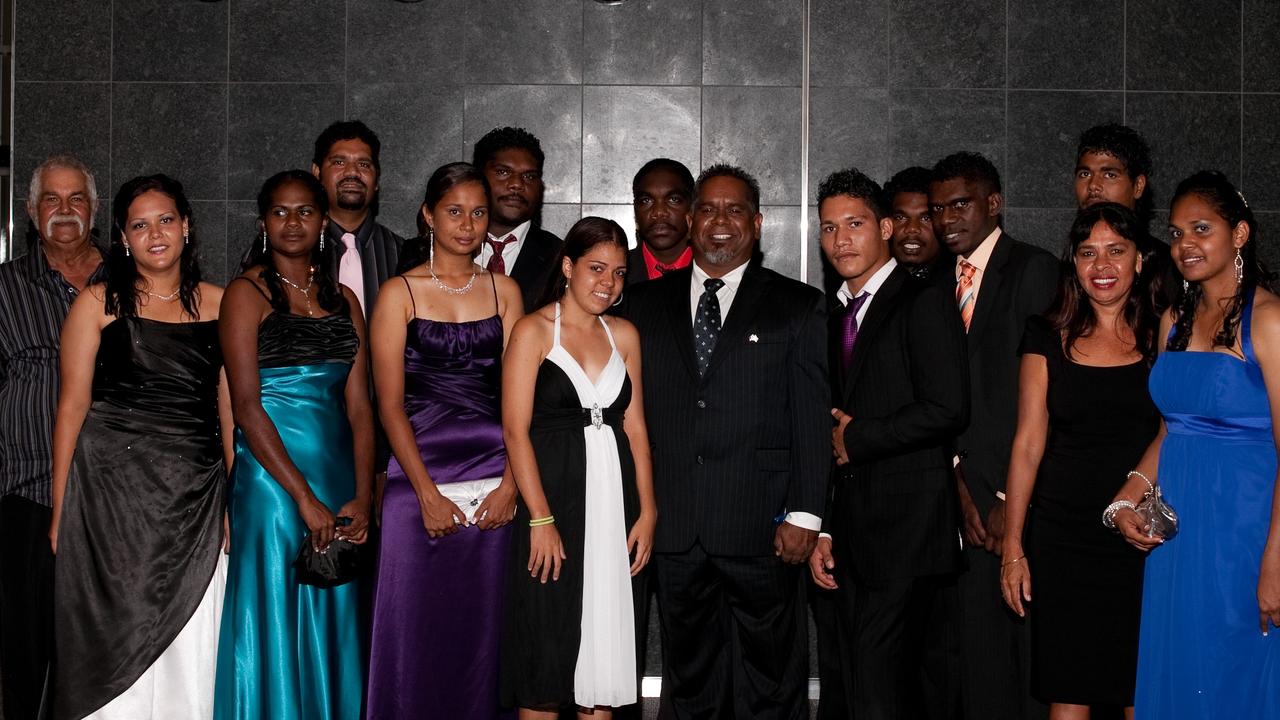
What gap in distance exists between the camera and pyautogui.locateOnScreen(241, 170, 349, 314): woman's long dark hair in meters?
3.95

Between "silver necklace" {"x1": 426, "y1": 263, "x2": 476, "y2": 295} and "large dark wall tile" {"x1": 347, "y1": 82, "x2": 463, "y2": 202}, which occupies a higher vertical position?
"large dark wall tile" {"x1": 347, "y1": 82, "x2": 463, "y2": 202}

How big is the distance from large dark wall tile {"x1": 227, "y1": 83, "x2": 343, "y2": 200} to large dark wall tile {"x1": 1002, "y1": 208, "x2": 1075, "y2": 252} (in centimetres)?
366

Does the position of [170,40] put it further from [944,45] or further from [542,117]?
[944,45]

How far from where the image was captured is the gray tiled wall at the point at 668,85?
6234mm

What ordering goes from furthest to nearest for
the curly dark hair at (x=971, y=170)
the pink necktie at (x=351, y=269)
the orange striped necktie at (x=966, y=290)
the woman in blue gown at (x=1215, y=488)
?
the pink necktie at (x=351, y=269) < the curly dark hair at (x=971, y=170) < the orange striped necktie at (x=966, y=290) < the woman in blue gown at (x=1215, y=488)

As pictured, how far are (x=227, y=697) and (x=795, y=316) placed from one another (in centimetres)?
222

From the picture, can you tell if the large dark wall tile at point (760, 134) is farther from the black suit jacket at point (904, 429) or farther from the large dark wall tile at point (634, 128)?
the black suit jacket at point (904, 429)

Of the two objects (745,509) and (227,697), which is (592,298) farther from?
(227,697)

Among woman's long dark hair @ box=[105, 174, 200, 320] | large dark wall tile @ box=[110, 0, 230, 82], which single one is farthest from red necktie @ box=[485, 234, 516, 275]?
large dark wall tile @ box=[110, 0, 230, 82]

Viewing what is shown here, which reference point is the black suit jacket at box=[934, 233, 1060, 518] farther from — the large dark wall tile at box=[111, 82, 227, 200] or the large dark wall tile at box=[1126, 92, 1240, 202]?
the large dark wall tile at box=[111, 82, 227, 200]

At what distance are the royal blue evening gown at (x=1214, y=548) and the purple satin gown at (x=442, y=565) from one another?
206 centimetres

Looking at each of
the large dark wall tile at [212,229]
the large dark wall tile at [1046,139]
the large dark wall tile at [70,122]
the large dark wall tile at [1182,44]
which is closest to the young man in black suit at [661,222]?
the large dark wall tile at [1046,139]

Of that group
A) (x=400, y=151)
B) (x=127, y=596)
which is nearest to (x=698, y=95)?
(x=400, y=151)

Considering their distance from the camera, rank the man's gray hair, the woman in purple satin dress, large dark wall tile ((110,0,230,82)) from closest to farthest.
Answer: the woman in purple satin dress, the man's gray hair, large dark wall tile ((110,0,230,82))
